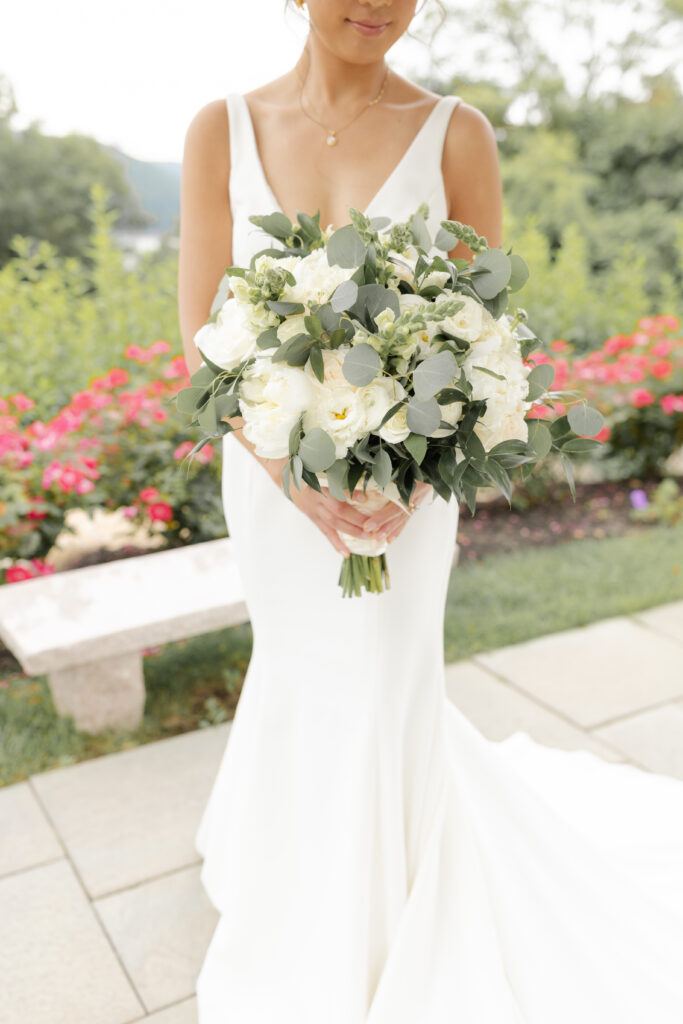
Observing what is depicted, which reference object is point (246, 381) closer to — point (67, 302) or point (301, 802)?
point (301, 802)

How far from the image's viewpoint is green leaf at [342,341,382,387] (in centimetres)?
151

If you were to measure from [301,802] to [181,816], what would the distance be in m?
0.95

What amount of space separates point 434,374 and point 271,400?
300 mm

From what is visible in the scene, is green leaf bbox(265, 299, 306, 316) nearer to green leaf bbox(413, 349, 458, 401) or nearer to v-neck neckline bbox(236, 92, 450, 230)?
green leaf bbox(413, 349, 458, 401)

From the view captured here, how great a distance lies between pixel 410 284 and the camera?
1648 millimetres

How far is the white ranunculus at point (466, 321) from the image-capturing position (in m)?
1.56

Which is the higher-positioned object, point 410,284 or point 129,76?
point 129,76

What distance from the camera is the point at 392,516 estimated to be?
184cm

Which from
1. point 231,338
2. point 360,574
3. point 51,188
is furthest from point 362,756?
point 51,188

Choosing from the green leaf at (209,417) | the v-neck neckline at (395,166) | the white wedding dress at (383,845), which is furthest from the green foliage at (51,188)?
the green leaf at (209,417)

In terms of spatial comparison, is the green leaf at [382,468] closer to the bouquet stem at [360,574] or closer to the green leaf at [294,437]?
the green leaf at [294,437]

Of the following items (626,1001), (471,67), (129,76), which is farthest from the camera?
(471,67)

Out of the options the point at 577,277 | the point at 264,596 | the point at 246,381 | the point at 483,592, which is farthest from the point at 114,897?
the point at 577,277

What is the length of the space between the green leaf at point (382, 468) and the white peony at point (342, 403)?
5 cm
